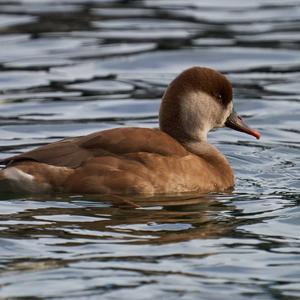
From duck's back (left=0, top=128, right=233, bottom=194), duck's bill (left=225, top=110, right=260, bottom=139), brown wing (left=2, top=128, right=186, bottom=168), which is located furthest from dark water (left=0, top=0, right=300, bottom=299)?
duck's bill (left=225, top=110, right=260, bottom=139)

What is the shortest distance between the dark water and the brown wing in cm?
34

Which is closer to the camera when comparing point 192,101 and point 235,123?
point 192,101

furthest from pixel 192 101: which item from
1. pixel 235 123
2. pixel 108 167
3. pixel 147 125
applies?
pixel 147 125

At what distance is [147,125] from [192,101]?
3323mm

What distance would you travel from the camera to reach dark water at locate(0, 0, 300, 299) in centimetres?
805

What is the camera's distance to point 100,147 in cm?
1024

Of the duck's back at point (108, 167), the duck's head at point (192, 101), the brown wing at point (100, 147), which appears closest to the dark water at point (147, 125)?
the duck's back at point (108, 167)

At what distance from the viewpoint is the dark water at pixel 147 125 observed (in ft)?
26.4

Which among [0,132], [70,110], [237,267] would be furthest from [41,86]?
[237,267]

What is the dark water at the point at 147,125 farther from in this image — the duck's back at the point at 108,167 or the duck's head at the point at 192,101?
the duck's head at the point at 192,101

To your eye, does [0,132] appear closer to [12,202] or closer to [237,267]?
[12,202]

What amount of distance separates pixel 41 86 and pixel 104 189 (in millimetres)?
5553

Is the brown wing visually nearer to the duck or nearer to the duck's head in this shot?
the duck

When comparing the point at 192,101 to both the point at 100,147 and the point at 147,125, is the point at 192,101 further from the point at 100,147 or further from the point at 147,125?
the point at 147,125
